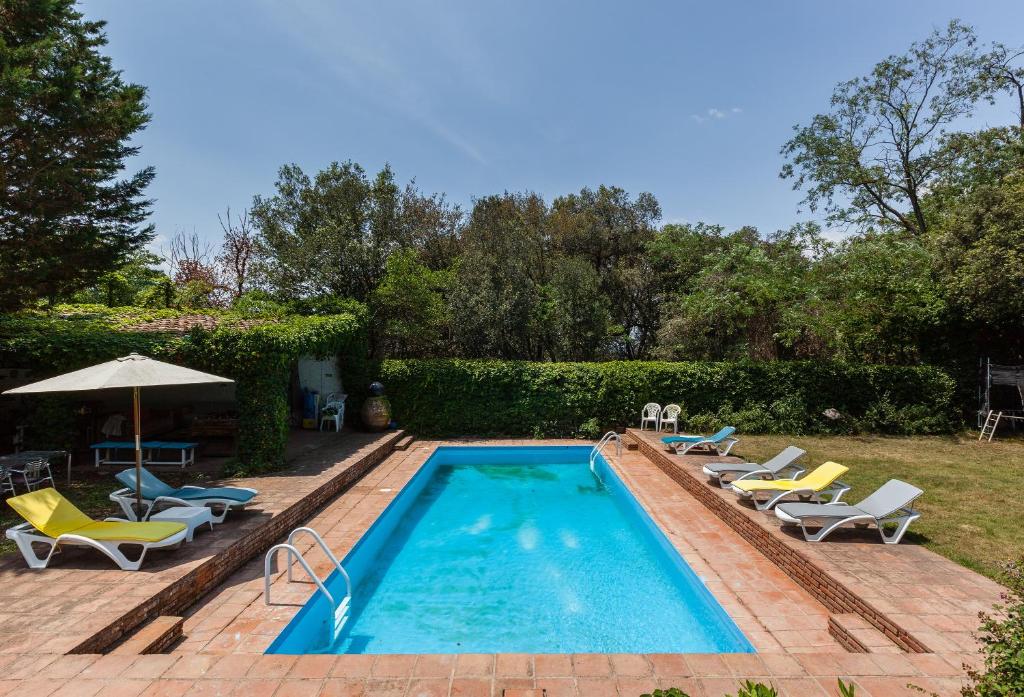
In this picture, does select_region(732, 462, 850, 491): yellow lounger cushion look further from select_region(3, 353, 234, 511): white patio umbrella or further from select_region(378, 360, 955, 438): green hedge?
select_region(3, 353, 234, 511): white patio umbrella

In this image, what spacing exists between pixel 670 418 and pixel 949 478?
7.12 metres

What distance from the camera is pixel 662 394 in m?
17.4

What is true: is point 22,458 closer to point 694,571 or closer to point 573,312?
point 694,571

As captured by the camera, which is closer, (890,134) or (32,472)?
(32,472)

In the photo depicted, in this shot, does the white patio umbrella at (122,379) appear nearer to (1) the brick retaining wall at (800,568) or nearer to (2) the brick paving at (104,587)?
(2) the brick paving at (104,587)

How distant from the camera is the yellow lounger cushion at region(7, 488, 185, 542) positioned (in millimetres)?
6133

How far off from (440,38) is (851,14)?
1089 cm

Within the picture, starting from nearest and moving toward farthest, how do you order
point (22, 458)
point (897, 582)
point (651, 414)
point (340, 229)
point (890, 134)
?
point (897, 582) → point (22, 458) → point (651, 414) → point (340, 229) → point (890, 134)

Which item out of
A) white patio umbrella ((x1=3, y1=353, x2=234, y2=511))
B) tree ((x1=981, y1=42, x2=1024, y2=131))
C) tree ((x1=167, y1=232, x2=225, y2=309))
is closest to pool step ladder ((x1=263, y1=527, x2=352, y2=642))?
white patio umbrella ((x1=3, y1=353, x2=234, y2=511))

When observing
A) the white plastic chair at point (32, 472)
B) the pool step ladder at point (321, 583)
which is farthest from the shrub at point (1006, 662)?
the white plastic chair at point (32, 472)

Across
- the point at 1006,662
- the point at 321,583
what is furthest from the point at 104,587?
the point at 1006,662

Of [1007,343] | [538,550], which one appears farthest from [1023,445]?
[538,550]

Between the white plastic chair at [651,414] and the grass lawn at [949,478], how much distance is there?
255 cm

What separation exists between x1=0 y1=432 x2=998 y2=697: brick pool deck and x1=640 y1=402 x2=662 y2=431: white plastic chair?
342 inches
